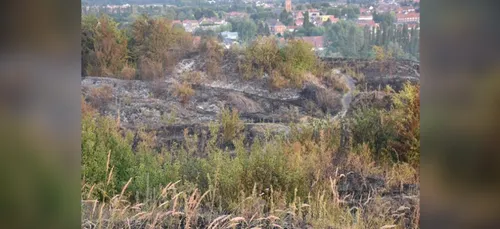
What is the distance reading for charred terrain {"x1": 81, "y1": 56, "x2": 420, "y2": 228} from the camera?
2826 millimetres

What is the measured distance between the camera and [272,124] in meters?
2.90

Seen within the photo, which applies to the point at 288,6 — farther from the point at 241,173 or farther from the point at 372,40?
the point at 241,173

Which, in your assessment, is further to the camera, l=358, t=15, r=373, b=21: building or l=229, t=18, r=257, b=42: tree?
l=229, t=18, r=257, b=42: tree

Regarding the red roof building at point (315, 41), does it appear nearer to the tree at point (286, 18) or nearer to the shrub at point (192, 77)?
the tree at point (286, 18)

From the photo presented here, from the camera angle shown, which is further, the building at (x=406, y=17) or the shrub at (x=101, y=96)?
the shrub at (x=101, y=96)

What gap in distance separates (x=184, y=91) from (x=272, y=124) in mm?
442

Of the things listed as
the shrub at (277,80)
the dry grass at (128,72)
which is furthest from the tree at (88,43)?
the shrub at (277,80)

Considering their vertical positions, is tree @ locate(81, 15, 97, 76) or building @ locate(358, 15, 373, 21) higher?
building @ locate(358, 15, 373, 21)

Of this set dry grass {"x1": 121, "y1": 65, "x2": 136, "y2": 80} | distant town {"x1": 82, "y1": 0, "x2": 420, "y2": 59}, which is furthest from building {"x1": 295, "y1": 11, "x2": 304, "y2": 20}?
dry grass {"x1": 121, "y1": 65, "x2": 136, "y2": 80}

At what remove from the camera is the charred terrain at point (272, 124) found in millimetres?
2826

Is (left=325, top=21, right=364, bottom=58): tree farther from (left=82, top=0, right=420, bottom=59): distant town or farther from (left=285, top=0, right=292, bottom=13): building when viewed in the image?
(left=285, top=0, right=292, bottom=13): building
